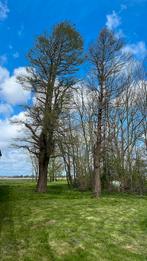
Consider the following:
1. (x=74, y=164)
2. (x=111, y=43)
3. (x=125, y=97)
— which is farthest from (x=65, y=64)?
(x=74, y=164)

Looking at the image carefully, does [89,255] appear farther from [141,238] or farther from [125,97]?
[125,97]

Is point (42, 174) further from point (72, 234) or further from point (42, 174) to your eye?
point (72, 234)

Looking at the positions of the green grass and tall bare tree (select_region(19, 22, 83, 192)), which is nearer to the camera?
the green grass

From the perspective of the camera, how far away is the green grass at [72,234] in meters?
8.05

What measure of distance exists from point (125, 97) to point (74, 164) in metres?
8.84

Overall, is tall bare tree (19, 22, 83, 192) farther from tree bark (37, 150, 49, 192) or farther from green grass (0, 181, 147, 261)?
green grass (0, 181, 147, 261)

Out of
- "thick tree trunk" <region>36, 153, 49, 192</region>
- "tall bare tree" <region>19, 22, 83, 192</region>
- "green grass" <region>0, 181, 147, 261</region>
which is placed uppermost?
"tall bare tree" <region>19, 22, 83, 192</region>

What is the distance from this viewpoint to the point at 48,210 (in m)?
14.0

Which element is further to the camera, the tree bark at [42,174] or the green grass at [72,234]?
the tree bark at [42,174]

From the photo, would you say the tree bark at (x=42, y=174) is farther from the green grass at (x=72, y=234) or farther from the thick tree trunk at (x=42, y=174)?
the green grass at (x=72, y=234)

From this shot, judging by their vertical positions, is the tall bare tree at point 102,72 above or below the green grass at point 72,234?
above

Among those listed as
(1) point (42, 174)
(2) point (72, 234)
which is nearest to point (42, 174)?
(1) point (42, 174)

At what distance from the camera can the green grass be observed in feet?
26.4

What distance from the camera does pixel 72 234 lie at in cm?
991
